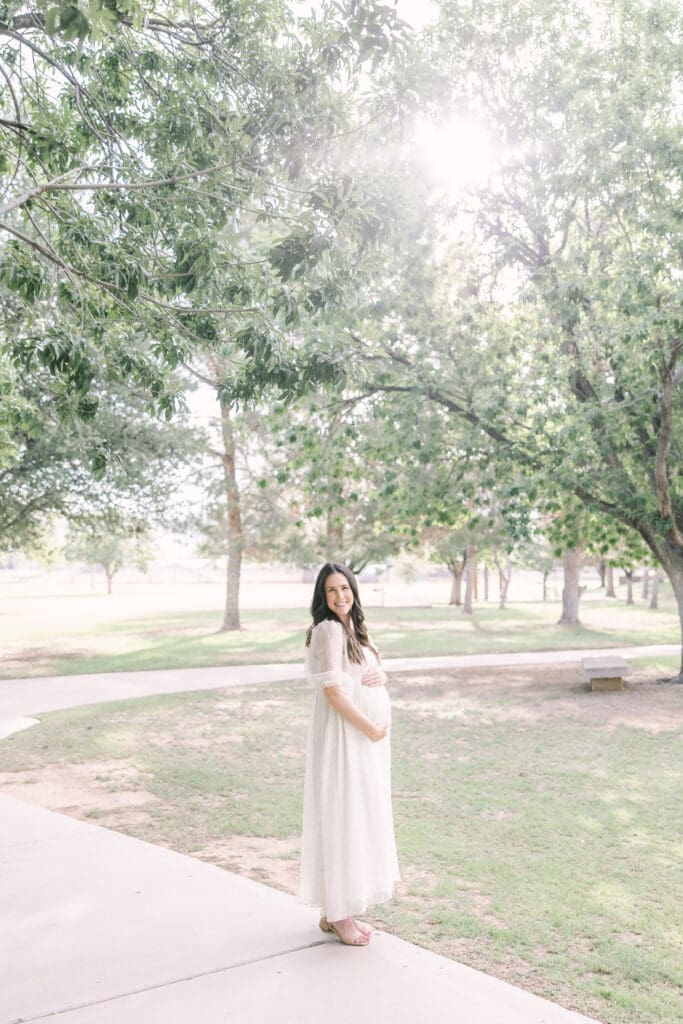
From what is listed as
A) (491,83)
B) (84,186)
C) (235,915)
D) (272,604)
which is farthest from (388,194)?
(272,604)

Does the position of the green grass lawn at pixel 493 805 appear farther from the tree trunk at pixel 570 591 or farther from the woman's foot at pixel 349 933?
the tree trunk at pixel 570 591

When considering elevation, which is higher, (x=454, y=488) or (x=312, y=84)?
(x=312, y=84)

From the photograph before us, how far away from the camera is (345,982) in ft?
12.9

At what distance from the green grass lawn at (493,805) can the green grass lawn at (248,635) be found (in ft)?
21.3

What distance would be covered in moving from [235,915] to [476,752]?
5.75 m

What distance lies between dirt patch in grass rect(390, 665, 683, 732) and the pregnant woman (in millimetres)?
7829

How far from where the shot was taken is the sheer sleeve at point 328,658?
4.49m

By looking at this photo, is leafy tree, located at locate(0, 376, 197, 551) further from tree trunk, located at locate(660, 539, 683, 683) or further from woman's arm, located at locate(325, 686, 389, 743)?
woman's arm, located at locate(325, 686, 389, 743)

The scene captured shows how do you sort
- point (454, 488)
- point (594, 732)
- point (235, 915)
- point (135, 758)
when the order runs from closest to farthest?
point (235, 915), point (135, 758), point (594, 732), point (454, 488)

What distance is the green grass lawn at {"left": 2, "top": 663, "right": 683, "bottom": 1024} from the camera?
4.64m

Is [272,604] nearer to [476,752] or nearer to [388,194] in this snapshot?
[476,752]

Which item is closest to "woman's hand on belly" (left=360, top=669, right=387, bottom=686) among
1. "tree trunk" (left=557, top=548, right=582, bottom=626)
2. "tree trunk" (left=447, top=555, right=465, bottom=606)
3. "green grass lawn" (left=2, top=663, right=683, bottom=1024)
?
"green grass lawn" (left=2, top=663, right=683, bottom=1024)

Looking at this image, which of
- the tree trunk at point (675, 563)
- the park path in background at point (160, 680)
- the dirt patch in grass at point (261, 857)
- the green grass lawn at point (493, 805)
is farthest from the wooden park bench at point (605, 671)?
the dirt patch in grass at point (261, 857)

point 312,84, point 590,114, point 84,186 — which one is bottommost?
point 84,186
